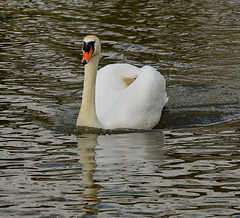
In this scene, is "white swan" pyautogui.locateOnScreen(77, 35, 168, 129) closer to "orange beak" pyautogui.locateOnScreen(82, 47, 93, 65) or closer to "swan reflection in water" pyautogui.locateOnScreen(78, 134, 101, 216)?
"orange beak" pyautogui.locateOnScreen(82, 47, 93, 65)

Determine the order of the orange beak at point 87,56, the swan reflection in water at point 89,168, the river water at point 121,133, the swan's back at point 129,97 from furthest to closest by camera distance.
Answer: the swan's back at point 129,97 → the orange beak at point 87,56 → the river water at point 121,133 → the swan reflection in water at point 89,168

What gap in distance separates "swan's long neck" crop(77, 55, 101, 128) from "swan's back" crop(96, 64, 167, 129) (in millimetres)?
189

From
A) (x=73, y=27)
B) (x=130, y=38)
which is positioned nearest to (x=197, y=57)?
(x=130, y=38)

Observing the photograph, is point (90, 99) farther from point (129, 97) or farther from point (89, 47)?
point (89, 47)

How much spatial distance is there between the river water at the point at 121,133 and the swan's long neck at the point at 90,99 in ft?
0.49

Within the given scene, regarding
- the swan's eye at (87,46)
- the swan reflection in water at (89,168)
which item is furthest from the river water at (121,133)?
the swan's eye at (87,46)

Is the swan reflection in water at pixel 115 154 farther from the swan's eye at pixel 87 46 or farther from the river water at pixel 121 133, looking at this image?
the swan's eye at pixel 87 46

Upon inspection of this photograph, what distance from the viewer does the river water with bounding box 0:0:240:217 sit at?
6.27 meters

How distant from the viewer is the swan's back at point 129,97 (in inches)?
362

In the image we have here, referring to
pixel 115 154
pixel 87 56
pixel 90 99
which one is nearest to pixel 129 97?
pixel 90 99

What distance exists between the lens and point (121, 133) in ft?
29.8

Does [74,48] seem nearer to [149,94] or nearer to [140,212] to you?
[149,94]

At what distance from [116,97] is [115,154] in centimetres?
208

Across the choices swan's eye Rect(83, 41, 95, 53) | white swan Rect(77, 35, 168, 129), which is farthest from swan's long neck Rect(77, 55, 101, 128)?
swan's eye Rect(83, 41, 95, 53)
